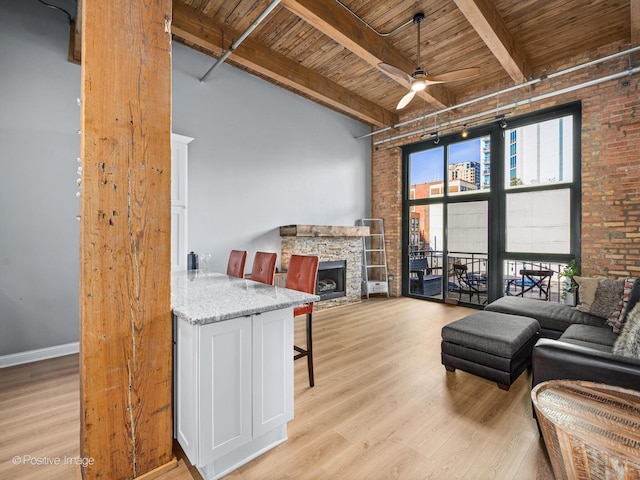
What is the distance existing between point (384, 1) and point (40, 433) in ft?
15.6

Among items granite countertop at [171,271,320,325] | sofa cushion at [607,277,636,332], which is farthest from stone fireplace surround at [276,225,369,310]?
sofa cushion at [607,277,636,332]

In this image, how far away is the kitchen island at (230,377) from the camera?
1.44 meters

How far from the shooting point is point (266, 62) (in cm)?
402

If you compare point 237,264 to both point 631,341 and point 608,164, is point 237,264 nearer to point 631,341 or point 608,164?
point 631,341

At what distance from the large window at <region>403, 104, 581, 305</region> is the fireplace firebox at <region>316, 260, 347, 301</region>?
5.01 ft

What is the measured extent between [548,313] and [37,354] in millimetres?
5337

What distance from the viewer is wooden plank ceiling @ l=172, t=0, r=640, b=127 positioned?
3.18 meters

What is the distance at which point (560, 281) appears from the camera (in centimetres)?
445

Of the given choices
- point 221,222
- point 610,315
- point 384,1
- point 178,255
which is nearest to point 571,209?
point 610,315

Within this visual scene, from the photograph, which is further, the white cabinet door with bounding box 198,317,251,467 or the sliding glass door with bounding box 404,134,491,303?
the sliding glass door with bounding box 404,134,491,303

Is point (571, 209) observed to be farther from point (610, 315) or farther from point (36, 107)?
point (36, 107)

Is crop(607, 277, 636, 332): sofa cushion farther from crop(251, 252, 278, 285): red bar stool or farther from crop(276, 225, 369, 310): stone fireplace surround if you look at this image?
crop(276, 225, 369, 310): stone fireplace surround

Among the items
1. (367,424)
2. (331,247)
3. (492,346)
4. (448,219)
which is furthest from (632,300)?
(331,247)

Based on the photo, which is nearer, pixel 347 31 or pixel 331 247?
pixel 347 31
